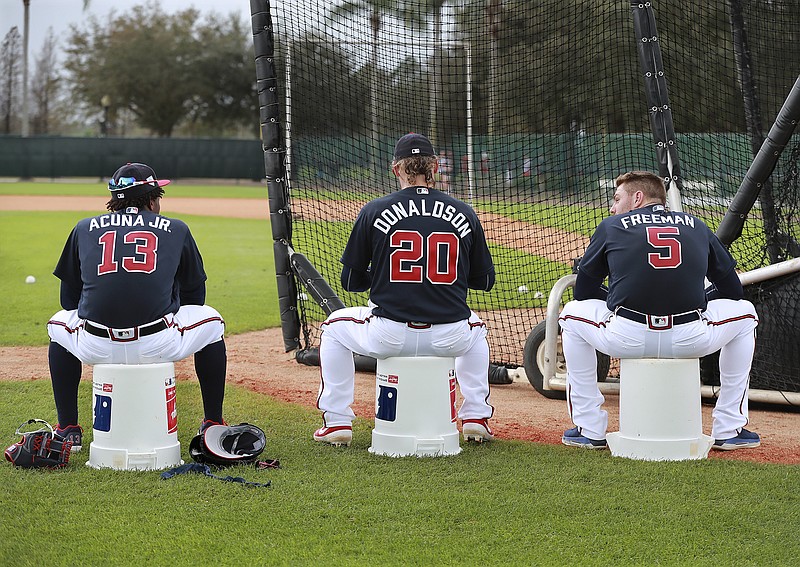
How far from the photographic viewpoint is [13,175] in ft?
128

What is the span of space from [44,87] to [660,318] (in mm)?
→ 64687

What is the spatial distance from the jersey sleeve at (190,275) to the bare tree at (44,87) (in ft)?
205

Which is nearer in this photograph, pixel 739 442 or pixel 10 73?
pixel 739 442

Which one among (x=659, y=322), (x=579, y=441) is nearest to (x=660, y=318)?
(x=659, y=322)

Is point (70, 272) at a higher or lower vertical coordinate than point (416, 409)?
higher

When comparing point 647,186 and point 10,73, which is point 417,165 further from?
point 10,73

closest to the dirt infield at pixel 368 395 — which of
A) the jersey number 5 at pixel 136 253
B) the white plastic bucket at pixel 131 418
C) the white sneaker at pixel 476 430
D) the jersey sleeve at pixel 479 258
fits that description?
the white sneaker at pixel 476 430

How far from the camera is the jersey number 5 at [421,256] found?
4922mm

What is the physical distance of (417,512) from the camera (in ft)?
13.0

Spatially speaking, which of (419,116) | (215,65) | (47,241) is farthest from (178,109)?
(419,116)

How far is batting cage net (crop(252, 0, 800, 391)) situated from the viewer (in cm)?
677

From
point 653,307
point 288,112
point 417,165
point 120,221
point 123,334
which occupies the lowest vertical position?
point 123,334

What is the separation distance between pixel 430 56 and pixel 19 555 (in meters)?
5.72

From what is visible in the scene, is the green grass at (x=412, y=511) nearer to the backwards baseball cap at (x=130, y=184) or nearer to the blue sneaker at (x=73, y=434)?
the blue sneaker at (x=73, y=434)
